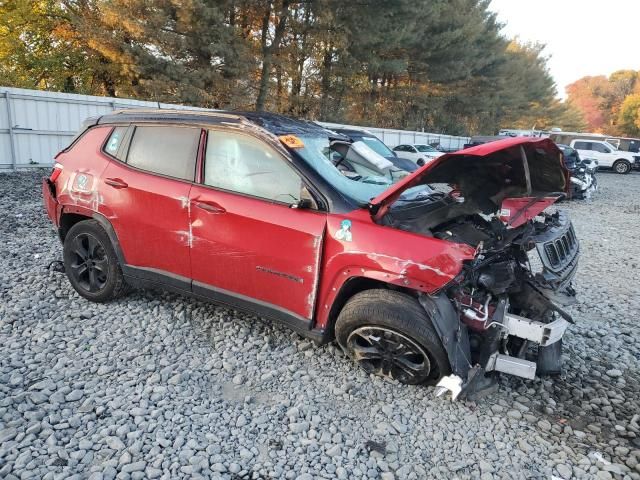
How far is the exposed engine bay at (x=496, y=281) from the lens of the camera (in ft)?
9.70

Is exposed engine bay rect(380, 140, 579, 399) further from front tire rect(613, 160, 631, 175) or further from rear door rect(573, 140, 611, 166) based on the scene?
front tire rect(613, 160, 631, 175)

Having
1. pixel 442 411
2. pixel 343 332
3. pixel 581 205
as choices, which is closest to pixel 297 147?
pixel 343 332

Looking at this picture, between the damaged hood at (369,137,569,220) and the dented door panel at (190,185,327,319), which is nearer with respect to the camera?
the damaged hood at (369,137,569,220)

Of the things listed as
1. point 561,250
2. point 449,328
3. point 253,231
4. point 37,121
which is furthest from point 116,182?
point 37,121

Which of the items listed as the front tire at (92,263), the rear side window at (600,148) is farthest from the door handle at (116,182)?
the rear side window at (600,148)

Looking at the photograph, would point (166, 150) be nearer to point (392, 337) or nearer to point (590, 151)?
point (392, 337)

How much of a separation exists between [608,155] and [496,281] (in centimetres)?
2811

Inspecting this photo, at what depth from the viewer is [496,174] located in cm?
351

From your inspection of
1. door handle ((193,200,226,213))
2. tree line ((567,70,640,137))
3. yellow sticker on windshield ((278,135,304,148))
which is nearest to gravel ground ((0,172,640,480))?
door handle ((193,200,226,213))

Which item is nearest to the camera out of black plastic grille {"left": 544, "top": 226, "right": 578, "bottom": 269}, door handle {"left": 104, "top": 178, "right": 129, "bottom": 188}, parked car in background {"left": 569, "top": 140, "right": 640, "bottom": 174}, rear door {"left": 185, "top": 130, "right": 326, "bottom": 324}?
rear door {"left": 185, "top": 130, "right": 326, "bottom": 324}

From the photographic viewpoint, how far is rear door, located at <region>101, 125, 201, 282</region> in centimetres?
355

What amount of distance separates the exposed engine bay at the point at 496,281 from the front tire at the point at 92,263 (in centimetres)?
248

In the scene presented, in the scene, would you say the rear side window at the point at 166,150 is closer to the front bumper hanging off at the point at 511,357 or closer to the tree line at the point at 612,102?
the front bumper hanging off at the point at 511,357

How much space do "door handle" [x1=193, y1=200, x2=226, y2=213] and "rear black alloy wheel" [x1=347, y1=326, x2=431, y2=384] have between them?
1303 mm
